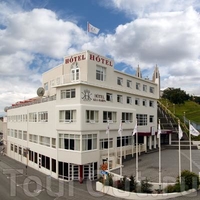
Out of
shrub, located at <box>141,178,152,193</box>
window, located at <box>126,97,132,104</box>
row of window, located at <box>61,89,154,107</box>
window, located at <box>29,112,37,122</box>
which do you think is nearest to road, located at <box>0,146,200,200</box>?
shrub, located at <box>141,178,152,193</box>

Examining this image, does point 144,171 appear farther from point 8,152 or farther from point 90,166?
point 8,152

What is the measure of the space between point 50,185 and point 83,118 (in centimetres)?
777

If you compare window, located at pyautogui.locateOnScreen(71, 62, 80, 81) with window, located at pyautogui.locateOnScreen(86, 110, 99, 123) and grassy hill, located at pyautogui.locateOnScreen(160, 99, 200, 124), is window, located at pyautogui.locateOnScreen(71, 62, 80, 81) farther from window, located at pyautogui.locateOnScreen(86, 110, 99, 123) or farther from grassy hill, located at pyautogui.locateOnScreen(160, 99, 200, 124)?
grassy hill, located at pyautogui.locateOnScreen(160, 99, 200, 124)

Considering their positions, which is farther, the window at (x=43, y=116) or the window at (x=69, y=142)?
the window at (x=43, y=116)

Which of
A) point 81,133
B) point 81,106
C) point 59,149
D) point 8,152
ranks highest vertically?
point 81,106

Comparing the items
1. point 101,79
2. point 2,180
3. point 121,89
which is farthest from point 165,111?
point 2,180

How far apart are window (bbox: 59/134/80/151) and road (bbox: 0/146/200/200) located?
3719mm

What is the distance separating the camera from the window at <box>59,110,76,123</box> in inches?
998

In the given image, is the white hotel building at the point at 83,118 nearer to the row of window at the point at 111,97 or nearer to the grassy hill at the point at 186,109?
the row of window at the point at 111,97

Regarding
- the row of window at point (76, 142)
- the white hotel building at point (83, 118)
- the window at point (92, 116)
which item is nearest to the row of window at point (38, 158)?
the white hotel building at point (83, 118)

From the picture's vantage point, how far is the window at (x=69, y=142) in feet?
81.6

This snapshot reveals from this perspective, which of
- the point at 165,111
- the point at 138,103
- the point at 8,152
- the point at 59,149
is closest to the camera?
the point at 59,149

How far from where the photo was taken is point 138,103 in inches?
1388

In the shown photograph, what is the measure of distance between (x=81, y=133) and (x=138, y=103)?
13.5 metres
